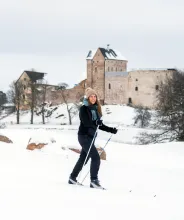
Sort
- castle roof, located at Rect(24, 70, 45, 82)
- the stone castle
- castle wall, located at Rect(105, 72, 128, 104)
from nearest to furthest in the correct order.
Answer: the stone castle
castle wall, located at Rect(105, 72, 128, 104)
castle roof, located at Rect(24, 70, 45, 82)

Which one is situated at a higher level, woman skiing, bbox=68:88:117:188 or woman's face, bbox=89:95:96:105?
woman's face, bbox=89:95:96:105

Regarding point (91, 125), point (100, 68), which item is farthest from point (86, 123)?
point (100, 68)

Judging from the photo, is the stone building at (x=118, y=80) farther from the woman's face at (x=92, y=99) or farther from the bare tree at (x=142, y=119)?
the woman's face at (x=92, y=99)

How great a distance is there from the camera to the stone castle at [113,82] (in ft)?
236

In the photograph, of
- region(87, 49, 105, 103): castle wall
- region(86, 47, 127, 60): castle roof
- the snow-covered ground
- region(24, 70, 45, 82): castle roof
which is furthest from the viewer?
region(24, 70, 45, 82): castle roof

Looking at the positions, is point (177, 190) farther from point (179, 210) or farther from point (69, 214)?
point (69, 214)

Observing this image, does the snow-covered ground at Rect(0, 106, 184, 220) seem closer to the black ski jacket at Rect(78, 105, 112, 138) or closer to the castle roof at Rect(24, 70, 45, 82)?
the black ski jacket at Rect(78, 105, 112, 138)

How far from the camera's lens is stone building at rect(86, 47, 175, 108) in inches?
2825

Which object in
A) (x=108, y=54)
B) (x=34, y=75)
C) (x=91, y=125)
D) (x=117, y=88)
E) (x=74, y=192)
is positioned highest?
(x=108, y=54)

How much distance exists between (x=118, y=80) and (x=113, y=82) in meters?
1.05

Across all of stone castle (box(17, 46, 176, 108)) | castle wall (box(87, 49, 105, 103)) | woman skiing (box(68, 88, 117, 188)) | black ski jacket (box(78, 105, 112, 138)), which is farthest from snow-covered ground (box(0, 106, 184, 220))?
castle wall (box(87, 49, 105, 103))

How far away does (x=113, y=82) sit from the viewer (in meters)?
74.4

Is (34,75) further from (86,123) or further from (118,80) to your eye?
(86,123)

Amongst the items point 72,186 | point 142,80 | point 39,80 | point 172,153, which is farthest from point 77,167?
point 39,80
